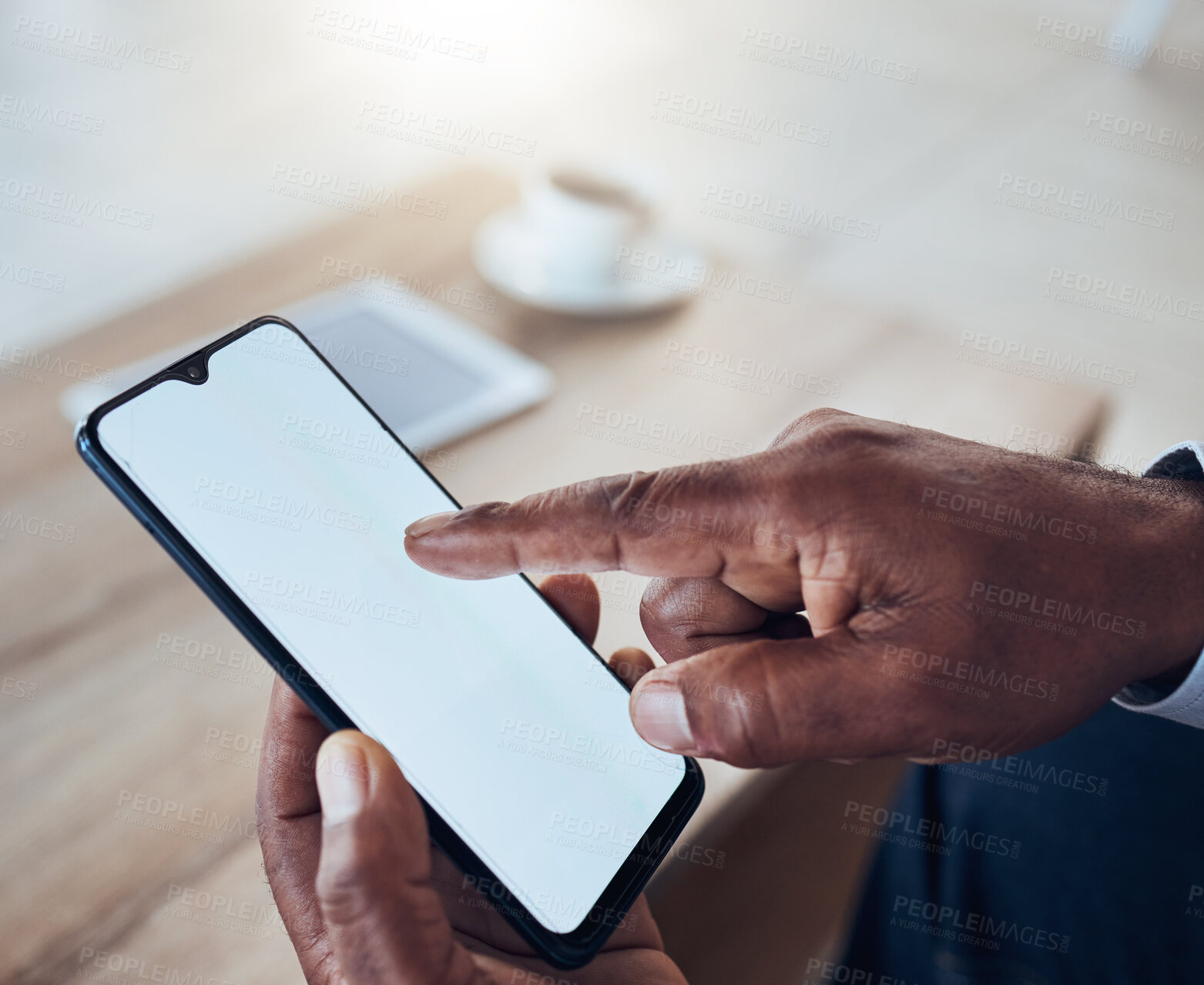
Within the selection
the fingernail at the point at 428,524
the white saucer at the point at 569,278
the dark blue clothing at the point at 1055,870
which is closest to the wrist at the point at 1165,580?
the dark blue clothing at the point at 1055,870

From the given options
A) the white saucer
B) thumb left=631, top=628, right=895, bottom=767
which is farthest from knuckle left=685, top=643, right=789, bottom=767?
the white saucer

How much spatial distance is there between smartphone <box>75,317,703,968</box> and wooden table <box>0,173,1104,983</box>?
0.10 meters

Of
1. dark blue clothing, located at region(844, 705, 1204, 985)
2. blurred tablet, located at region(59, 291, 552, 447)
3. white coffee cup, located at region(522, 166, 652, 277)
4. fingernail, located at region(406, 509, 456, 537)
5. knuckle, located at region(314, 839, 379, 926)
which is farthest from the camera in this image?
white coffee cup, located at region(522, 166, 652, 277)

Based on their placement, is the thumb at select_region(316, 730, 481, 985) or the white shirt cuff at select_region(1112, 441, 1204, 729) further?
the white shirt cuff at select_region(1112, 441, 1204, 729)

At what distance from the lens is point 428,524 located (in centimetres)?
51

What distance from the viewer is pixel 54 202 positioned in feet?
3.19

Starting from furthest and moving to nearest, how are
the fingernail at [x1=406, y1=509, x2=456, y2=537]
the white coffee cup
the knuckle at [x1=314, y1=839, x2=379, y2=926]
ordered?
the white coffee cup < the fingernail at [x1=406, y1=509, x2=456, y2=537] < the knuckle at [x1=314, y1=839, x2=379, y2=926]

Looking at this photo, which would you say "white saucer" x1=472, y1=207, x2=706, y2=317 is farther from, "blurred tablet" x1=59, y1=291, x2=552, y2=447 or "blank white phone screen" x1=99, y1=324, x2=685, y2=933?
"blank white phone screen" x1=99, y1=324, x2=685, y2=933

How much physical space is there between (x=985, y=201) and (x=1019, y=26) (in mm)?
977

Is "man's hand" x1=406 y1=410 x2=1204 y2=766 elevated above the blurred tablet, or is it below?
above

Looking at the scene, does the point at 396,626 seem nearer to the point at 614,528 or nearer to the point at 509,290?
the point at 614,528

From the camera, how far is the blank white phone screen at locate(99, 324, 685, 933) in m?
0.50

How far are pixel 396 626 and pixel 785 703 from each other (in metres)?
0.23

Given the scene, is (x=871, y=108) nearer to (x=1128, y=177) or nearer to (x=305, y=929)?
(x=1128, y=177)
